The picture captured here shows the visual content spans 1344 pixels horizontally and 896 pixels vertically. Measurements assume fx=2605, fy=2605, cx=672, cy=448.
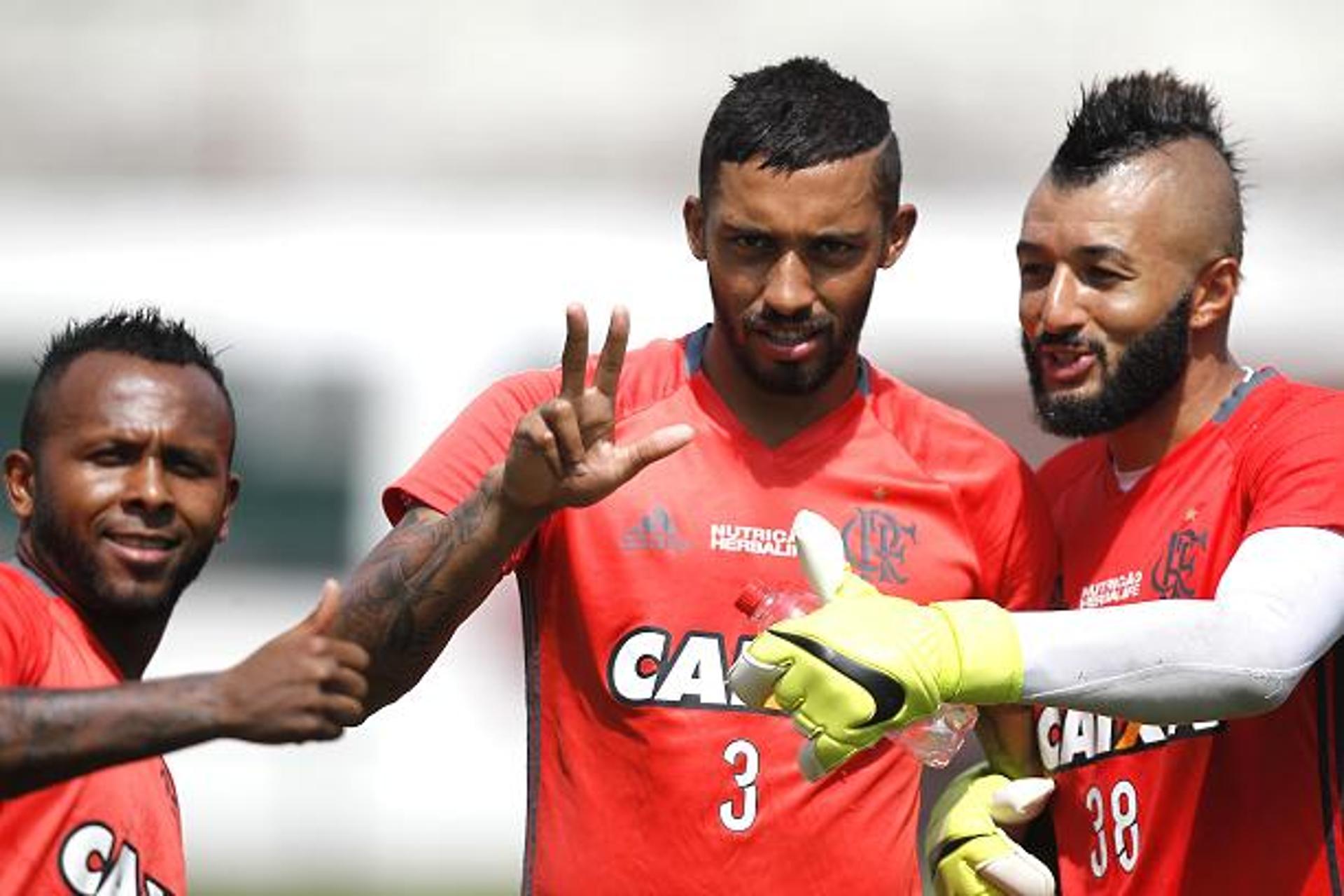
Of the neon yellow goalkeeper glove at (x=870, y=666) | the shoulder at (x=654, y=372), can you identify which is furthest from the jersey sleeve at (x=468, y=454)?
the neon yellow goalkeeper glove at (x=870, y=666)

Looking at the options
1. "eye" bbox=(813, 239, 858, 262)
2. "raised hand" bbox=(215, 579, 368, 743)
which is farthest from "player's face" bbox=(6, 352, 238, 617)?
"eye" bbox=(813, 239, 858, 262)

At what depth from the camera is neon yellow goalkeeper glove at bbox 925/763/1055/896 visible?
655 centimetres

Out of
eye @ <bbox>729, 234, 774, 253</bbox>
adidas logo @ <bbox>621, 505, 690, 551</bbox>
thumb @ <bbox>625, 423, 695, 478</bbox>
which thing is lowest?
adidas logo @ <bbox>621, 505, 690, 551</bbox>

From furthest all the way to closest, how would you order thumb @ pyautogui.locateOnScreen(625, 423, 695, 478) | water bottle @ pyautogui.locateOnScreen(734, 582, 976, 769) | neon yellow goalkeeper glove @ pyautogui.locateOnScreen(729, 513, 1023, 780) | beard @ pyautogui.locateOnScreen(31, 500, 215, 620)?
1. water bottle @ pyautogui.locateOnScreen(734, 582, 976, 769)
2. beard @ pyautogui.locateOnScreen(31, 500, 215, 620)
3. thumb @ pyautogui.locateOnScreen(625, 423, 695, 478)
4. neon yellow goalkeeper glove @ pyautogui.locateOnScreen(729, 513, 1023, 780)

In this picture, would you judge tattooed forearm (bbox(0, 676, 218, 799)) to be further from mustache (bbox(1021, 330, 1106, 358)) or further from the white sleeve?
mustache (bbox(1021, 330, 1106, 358))

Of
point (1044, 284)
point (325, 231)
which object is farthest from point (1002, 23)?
point (1044, 284)

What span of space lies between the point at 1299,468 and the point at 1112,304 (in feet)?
2.47

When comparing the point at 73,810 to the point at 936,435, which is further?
the point at 936,435

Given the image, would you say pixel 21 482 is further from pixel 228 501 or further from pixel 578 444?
pixel 578 444

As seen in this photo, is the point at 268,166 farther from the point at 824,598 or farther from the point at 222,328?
the point at 824,598

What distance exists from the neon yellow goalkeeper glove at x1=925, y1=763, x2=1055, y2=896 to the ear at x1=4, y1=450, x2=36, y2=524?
245 centimetres

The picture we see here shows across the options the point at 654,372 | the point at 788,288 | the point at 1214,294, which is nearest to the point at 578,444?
the point at 788,288

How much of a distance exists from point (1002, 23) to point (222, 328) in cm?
749

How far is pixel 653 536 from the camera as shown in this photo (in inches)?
257
